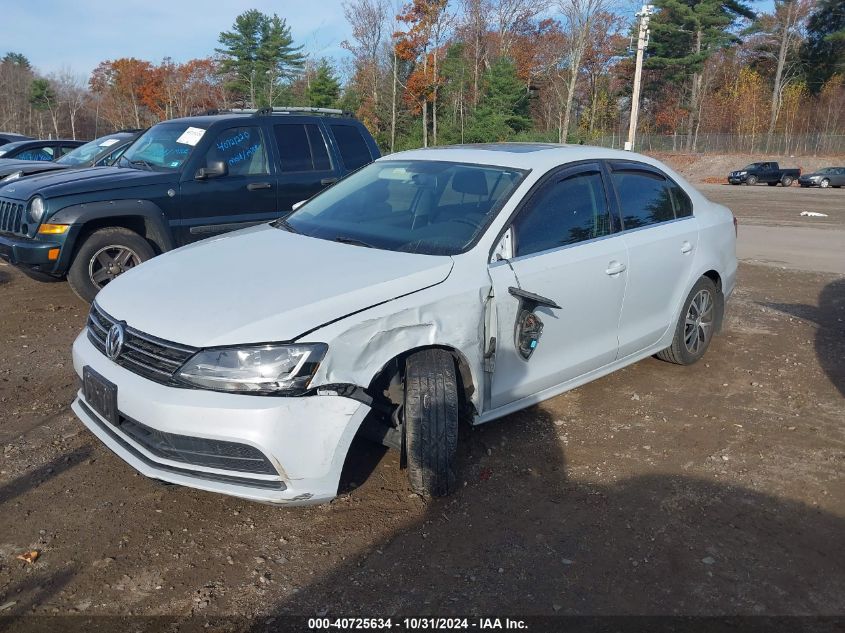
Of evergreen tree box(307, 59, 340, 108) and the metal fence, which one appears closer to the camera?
evergreen tree box(307, 59, 340, 108)

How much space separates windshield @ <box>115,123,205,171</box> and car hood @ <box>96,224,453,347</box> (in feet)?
11.7

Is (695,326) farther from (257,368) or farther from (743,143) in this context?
(743,143)

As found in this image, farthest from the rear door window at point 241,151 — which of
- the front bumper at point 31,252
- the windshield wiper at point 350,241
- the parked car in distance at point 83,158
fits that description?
the windshield wiper at point 350,241

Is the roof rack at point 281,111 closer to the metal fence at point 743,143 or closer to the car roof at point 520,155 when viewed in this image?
the car roof at point 520,155

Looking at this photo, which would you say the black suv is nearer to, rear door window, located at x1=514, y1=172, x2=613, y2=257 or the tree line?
rear door window, located at x1=514, y1=172, x2=613, y2=257

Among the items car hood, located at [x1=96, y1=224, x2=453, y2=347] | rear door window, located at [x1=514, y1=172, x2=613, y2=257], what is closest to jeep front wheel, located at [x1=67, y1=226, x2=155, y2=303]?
car hood, located at [x1=96, y1=224, x2=453, y2=347]

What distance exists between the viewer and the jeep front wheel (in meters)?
6.49

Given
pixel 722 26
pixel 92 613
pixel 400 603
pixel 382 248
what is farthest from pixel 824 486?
pixel 722 26

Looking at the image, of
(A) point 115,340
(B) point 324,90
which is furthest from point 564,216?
(B) point 324,90

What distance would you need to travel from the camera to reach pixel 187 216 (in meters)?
6.95

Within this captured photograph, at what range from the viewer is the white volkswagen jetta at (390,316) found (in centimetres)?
291

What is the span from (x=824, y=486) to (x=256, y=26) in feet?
213

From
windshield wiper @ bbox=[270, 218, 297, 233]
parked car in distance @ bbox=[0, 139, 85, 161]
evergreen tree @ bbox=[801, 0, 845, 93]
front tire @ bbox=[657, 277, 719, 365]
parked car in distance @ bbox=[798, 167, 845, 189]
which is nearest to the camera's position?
windshield wiper @ bbox=[270, 218, 297, 233]

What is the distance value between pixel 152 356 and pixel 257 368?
53 centimetres
